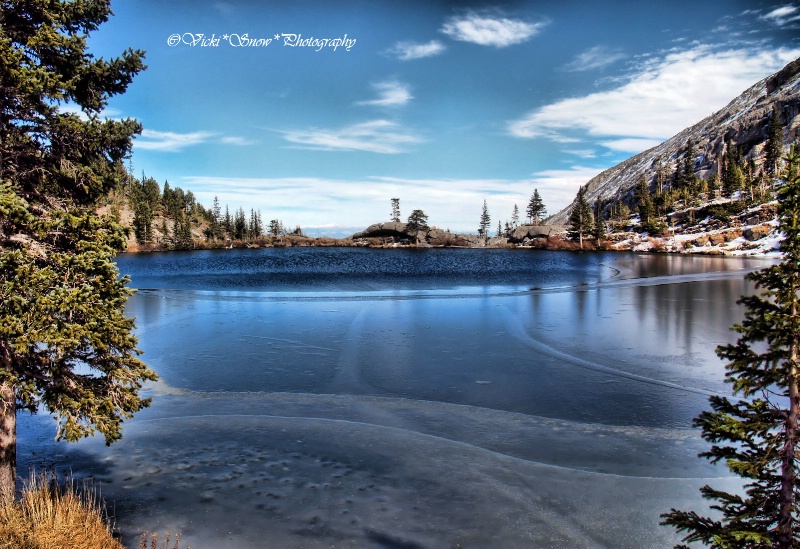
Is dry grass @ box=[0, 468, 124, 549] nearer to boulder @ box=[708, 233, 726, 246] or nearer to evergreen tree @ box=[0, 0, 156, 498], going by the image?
evergreen tree @ box=[0, 0, 156, 498]

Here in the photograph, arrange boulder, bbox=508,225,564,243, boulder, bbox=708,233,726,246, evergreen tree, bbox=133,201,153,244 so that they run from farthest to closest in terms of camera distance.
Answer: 1. evergreen tree, bbox=133,201,153,244
2. boulder, bbox=508,225,564,243
3. boulder, bbox=708,233,726,246

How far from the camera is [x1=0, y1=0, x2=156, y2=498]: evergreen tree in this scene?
22.2ft

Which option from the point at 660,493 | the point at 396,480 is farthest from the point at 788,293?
the point at 396,480

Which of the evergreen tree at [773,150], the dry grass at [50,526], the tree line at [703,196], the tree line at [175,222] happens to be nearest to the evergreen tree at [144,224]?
the tree line at [175,222]

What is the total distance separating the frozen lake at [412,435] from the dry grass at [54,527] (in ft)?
1.90

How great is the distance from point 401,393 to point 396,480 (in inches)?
212

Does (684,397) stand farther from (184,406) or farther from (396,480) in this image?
(184,406)

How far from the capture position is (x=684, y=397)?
45.8 ft

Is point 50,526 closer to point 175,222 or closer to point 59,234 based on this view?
point 59,234

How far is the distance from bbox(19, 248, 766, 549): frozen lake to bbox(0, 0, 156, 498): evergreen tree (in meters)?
2.49

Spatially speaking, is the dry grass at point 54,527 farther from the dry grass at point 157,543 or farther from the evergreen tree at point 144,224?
the evergreen tree at point 144,224

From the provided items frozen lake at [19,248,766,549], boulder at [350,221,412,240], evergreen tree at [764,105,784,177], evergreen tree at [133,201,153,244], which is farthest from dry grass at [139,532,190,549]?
evergreen tree at [133,201,153,244]

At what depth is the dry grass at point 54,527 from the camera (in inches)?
249

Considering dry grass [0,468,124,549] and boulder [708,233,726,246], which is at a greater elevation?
boulder [708,233,726,246]
